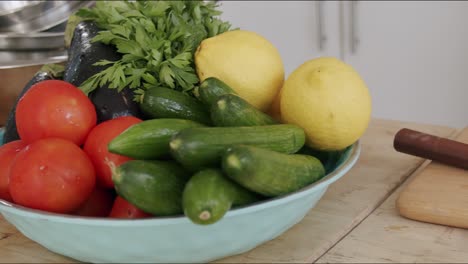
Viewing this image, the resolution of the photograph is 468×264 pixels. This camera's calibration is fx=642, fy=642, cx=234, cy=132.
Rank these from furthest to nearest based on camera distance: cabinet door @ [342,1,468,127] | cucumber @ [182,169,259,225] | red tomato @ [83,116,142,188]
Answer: cabinet door @ [342,1,468,127] → red tomato @ [83,116,142,188] → cucumber @ [182,169,259,225]

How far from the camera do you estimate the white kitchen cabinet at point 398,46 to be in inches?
75.7

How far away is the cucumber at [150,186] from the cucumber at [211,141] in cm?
2

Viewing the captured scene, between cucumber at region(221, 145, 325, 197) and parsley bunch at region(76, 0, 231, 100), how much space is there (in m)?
0.20

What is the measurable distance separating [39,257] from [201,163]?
217 millimetres

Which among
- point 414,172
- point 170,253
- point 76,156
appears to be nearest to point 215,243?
point 170,253

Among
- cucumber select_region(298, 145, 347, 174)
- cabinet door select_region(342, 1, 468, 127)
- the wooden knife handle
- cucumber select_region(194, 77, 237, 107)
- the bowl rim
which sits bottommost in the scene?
cabinet door select_region(342, 1, 468, 127)

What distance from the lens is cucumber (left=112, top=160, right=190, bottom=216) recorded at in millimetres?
525

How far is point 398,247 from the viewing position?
2.03 feet

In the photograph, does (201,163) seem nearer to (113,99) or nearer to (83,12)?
(113,99)

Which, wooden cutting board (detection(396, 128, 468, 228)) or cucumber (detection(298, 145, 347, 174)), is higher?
cucumber (detection(298, 145, 347, 174))

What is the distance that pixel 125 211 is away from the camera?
0.57 metres

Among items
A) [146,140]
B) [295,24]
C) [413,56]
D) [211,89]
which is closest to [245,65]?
[211,89]

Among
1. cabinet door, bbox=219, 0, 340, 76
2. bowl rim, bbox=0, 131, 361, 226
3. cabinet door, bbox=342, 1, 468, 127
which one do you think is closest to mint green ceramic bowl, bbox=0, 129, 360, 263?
bowl rim, bbox=0, 131, 361, 226

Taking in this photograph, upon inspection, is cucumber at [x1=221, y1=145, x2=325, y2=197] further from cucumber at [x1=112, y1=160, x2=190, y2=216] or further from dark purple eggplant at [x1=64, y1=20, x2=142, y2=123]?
dark purple eggplant at [x1=64, y1=20, x2=142, y2=123]
